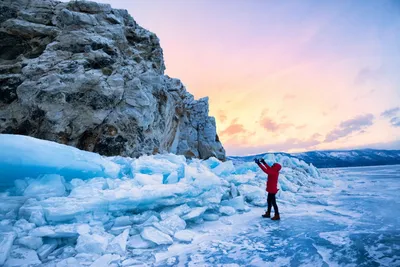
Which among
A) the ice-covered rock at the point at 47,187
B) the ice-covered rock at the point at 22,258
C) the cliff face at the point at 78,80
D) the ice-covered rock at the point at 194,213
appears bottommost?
the ice-covered rock at the point at 22,258

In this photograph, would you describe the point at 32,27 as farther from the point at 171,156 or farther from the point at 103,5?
the point at 171,156

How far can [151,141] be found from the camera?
1619 cm

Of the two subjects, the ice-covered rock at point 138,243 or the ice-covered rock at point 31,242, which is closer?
the ice-covered rock at point 31,242

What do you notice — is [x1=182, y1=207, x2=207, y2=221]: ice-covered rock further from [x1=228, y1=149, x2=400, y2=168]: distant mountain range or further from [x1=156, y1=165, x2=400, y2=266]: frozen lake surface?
[x1=228, y1=149, x2=400, y2=168]: distant mountain range

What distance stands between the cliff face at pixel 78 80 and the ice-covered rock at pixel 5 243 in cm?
1094

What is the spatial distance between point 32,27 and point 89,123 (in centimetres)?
893

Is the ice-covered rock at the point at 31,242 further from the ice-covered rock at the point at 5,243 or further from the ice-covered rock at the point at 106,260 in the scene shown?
the ice-covered rock at the point at 106,260

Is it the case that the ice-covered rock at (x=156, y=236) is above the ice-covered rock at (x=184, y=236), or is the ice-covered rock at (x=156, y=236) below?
above

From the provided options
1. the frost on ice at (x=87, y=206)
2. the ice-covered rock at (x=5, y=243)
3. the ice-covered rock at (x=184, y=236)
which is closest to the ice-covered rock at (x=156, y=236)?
the frost on ice at (x=87, y=206)

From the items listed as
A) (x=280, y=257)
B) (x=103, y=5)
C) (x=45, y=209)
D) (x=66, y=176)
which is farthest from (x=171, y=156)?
(x=103, y=5)

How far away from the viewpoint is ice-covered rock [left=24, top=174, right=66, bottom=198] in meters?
4.36

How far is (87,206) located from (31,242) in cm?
97

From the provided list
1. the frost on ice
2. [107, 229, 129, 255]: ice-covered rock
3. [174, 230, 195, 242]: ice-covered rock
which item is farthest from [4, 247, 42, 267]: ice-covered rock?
[174, 230, 195, 242]: ice-covered rock

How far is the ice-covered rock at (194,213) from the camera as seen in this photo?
16.3 ft
